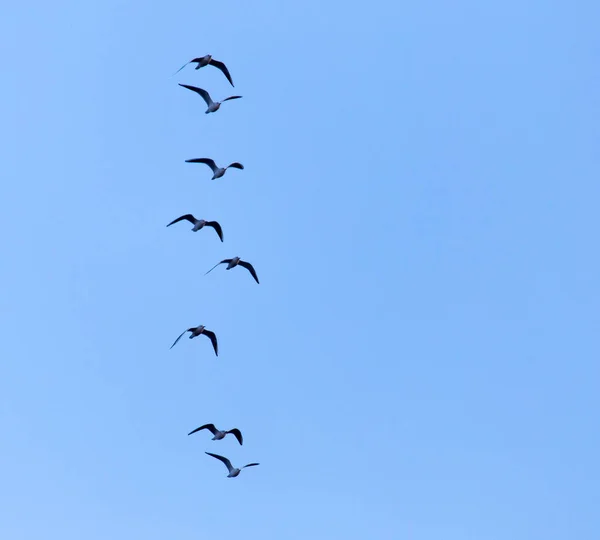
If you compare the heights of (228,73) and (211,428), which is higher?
(228,73)

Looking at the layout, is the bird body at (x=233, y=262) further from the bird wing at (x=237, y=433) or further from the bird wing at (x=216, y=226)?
the bird wing at (x=237, y=433)

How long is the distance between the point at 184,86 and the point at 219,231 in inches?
452

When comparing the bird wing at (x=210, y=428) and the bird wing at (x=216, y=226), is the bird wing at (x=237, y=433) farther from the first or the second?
the bird wing at (x=216, y=226)

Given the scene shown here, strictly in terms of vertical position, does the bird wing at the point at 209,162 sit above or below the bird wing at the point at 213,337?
above

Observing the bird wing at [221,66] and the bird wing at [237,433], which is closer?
the bird wing at [221,66]

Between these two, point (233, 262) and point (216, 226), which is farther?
point (233, 262)

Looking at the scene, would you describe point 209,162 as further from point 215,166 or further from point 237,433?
point 237,433

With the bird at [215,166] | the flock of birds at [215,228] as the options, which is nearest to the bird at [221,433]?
the flock of birds at [215,228]

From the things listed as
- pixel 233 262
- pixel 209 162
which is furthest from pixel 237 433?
pixel 209 162

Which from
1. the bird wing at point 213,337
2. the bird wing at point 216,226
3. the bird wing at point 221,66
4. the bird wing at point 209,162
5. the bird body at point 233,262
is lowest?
the bird wing at point 213,337

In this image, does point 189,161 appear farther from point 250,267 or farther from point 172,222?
point 250,267

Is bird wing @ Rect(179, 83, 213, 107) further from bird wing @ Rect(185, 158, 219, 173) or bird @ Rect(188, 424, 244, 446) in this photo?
bird @ Rect(188, 424, 244, 446)

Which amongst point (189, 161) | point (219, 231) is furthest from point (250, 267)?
point (189, 161)

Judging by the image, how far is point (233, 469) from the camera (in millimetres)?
104000
